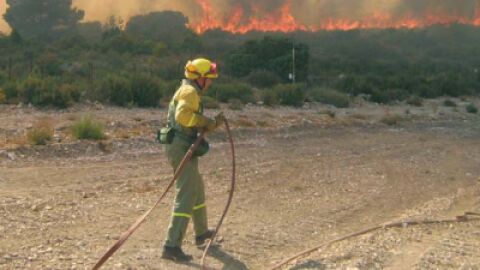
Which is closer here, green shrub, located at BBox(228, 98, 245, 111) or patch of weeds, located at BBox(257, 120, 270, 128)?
patch of weeds, located at BBox(257, 120, 270, 128)

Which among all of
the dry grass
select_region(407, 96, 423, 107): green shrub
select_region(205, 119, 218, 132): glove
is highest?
select_region(205, 119, 218, 132): glove

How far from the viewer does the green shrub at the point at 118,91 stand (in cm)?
2411

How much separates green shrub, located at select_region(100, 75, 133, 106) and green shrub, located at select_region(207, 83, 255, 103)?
4.61 metres

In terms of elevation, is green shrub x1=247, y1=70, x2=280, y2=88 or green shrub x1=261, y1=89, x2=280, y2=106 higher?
green shrub x1=261, y1=89, x2=280, y2=106

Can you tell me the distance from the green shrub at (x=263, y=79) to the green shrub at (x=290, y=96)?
7583 mm

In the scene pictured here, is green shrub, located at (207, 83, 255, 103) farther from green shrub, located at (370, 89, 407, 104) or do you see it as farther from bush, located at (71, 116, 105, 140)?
bush, located at (71, 116, 105, 140)

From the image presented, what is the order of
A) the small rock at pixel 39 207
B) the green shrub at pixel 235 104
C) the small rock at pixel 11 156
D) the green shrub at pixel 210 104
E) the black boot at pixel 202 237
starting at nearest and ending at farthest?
the black boot at pixel 202 237 < the small rock at pixel 39 207 < the small rock at pixel 11 156 < the green shrub at pixel 235 104 < the green shrub at pixel 210 104

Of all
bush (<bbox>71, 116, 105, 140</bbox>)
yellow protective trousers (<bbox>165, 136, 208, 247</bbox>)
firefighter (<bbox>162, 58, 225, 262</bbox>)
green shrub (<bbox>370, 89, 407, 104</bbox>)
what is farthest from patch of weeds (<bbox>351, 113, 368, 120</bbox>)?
yellow protective trousers (<bbox>165, 136, 208, 247</bbox>)

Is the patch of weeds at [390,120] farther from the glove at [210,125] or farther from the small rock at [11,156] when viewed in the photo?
the glove at [210,125]

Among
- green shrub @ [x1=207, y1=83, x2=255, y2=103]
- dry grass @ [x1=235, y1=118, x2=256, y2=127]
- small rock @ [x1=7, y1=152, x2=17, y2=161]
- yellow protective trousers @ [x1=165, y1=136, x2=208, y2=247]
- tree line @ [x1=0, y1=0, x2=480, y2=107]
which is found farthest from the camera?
green shrub @ [x1=207, y1=83, x2=255, y2=103]

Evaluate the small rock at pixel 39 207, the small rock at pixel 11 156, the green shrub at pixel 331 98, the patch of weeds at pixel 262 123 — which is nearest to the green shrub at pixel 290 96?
the green shrub at pixel 331 98

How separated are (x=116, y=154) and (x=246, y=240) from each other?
297 inches

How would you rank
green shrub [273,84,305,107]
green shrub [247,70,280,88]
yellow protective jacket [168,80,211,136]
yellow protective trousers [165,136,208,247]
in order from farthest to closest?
1. green shrub [247,70,280,88]
2. green shrub [273,84,305,107]
3. yellow protective trousers [165,136,208,247]
4. yellow protective jacket [168,80,211,136]

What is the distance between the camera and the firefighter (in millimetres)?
6809
